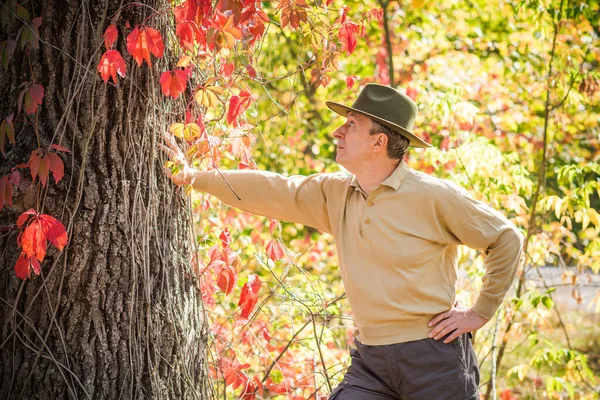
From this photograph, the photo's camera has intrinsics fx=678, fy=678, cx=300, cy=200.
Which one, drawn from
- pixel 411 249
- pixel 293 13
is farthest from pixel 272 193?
pixel 293 13

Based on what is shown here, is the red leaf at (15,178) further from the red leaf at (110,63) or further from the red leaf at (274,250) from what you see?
the red leaf at (274,250)

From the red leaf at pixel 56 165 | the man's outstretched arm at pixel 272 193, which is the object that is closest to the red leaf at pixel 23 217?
the red leaf at pixel 56 165

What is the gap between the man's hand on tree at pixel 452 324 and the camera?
2559 millimetres

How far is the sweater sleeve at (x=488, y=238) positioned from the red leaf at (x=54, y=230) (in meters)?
1.38

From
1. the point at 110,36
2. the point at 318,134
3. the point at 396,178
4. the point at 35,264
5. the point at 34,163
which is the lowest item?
the point at 35,264

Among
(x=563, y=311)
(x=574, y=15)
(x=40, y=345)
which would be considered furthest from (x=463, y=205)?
(x=563, y=311)

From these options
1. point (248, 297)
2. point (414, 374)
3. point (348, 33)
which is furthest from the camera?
point (348, 33)

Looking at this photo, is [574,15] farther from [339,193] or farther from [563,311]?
[563,311]

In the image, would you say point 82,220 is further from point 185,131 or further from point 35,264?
point 185,131

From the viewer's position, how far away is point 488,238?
2580 mm

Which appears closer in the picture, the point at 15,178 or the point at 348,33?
the point at 15,178

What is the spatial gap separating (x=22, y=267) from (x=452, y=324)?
1558mm

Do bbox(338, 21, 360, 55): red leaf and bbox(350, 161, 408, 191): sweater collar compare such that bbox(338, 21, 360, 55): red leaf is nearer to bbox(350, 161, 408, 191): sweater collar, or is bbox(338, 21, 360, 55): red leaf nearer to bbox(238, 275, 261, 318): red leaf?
bbox(350, 161, 408, 191): sweater collar

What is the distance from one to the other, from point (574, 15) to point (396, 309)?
3.13 m
